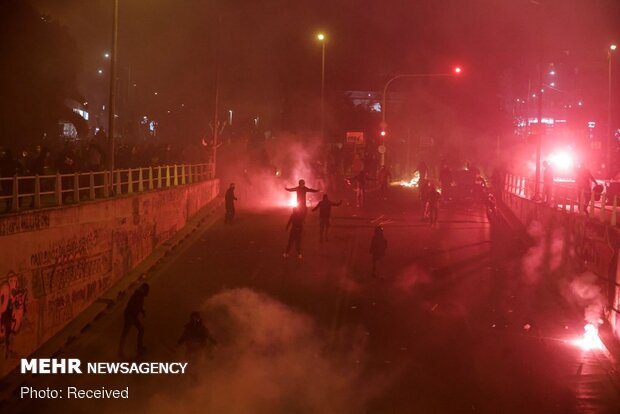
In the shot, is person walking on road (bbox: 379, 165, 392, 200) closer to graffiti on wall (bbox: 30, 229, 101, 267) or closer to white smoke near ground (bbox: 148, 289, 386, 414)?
graffiti on wall (bbox: 30, 229, 101, 267)

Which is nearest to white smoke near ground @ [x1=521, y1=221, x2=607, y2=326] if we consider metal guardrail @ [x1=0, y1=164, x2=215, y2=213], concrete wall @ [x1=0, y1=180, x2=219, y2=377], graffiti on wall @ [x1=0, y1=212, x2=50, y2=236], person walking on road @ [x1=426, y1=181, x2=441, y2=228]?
person walking on road @ [x1=426, y1=181, x2=441, y2=228]

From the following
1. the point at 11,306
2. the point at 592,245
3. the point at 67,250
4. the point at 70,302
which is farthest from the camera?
the point at 592,245

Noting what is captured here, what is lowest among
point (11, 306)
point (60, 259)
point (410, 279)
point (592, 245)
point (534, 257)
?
point (410, 279)

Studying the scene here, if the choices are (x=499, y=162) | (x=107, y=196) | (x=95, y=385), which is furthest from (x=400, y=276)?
(x=499, y=162)

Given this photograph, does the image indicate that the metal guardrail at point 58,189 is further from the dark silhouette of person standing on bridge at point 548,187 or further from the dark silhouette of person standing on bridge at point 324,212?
the dark silhouette of person standing on bridge at point 548,187

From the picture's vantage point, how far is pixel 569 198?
2031 centimetres

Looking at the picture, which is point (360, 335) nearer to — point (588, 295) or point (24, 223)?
point (588, 295)

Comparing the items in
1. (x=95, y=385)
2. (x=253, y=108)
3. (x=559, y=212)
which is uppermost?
(x=253, y=108)

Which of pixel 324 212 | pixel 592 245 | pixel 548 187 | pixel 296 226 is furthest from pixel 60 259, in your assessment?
pixel 548 187

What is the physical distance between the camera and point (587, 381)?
38.2 ft

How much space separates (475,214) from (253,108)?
34.7 m

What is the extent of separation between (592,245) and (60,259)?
10.7 metres

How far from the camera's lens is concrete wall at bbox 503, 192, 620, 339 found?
1352cm

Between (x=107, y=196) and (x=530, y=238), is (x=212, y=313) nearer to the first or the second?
(x=107, y=196)
